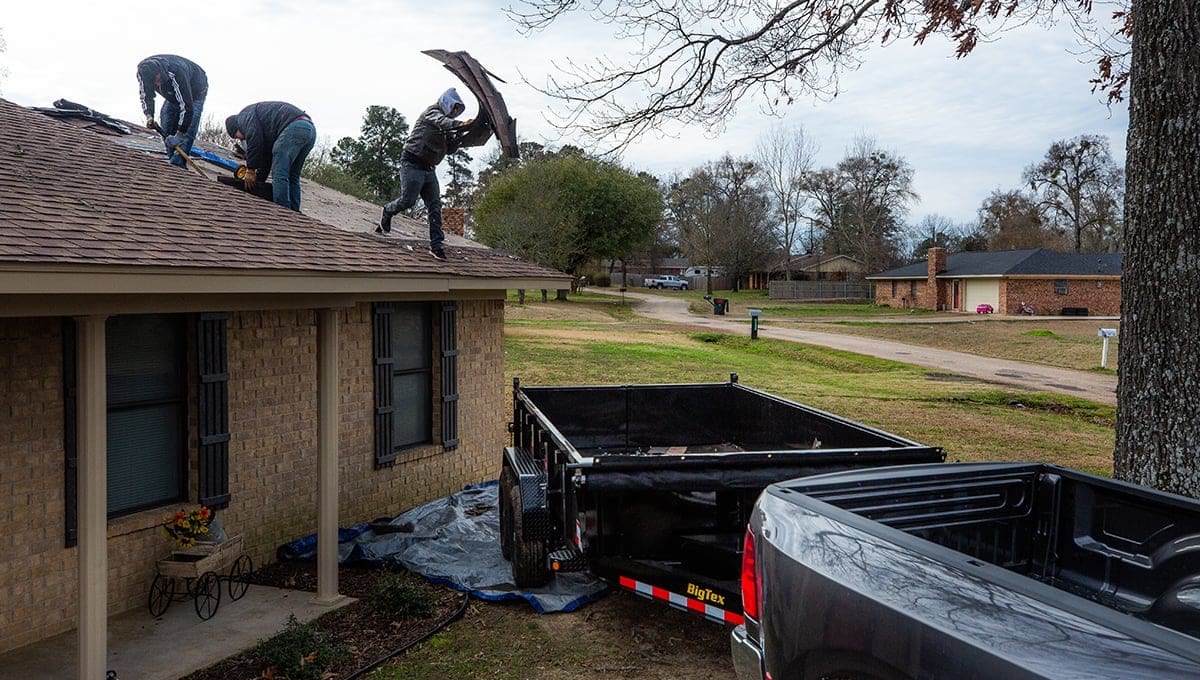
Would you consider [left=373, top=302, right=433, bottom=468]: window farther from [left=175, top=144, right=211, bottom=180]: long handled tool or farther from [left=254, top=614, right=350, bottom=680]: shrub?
[left=254, top=614, right=350, bottom=680]: shrub

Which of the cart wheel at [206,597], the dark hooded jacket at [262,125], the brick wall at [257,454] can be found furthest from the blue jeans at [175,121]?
the cart wheel at [206,597]

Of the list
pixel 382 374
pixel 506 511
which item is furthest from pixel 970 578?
pixel 382 374

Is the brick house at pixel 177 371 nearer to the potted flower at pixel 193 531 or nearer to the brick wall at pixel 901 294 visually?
the potted flower at pixel 193 531

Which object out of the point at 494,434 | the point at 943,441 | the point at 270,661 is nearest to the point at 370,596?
the point at 270,661

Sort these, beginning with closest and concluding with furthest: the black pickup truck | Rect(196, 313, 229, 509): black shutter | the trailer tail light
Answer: the black pickup truck, the trailer tail light, Rect(196, 313, 229, 509): black shutter

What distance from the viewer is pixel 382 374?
881cm

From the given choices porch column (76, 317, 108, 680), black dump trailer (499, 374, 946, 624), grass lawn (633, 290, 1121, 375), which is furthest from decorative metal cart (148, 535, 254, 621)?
grass lawn (633, 290, 1121, 375)

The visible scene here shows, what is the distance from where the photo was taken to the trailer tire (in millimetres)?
7080

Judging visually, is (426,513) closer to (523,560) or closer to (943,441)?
(523,560)

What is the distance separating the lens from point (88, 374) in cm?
490

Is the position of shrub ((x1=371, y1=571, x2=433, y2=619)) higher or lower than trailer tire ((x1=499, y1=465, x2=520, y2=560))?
lower

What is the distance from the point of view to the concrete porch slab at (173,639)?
18.1 ft

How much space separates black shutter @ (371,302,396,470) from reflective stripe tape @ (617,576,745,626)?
413 cm

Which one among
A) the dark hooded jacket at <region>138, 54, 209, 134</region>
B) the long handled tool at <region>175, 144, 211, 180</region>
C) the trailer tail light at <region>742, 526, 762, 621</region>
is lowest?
the trailer tail light at <region>742, 526, 762, 621</region>
